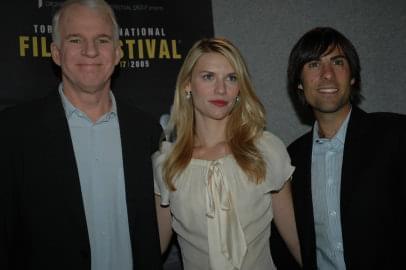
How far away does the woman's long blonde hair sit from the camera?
6.80 ft

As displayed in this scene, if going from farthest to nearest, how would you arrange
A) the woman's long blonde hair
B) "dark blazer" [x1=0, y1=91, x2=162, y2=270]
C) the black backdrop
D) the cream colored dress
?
1. the black backdrop
2. the woman's long blonde hair
3. the cream colored dress
4. "dark blazer" [x1=0, y1=91, x2=162, y2=270]

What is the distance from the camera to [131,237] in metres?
2.01

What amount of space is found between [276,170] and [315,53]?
76 cm

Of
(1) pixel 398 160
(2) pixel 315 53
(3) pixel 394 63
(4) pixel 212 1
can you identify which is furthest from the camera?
(3) pixel 394 63

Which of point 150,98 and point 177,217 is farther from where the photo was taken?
point 150,98

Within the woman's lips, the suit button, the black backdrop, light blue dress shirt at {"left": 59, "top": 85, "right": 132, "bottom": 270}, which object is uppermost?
the black backdrop

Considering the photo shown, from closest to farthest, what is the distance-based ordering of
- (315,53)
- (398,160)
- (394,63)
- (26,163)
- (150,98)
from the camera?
1. (26,163)
2. (398,160)
3. (315,53)
4. (150,98)
5. (394,63)

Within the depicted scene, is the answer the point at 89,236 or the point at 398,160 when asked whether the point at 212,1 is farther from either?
the point at 89,236

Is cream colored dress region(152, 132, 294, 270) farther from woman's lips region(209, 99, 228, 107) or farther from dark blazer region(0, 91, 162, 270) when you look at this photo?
dark blazer region(0, 91, 162, 270)

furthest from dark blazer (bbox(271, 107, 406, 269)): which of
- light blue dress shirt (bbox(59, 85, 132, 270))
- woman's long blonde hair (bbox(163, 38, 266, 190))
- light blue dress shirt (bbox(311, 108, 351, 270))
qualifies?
light blue dress shirt (bbox(59, 85, 132, 270))

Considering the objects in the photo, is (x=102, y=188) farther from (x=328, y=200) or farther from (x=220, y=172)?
(x=328, y=200)

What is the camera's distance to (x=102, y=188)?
196 cm

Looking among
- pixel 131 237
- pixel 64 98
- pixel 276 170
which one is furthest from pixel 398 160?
pixel 64 98

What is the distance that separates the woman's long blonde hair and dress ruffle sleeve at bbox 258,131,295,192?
51 millimetres
